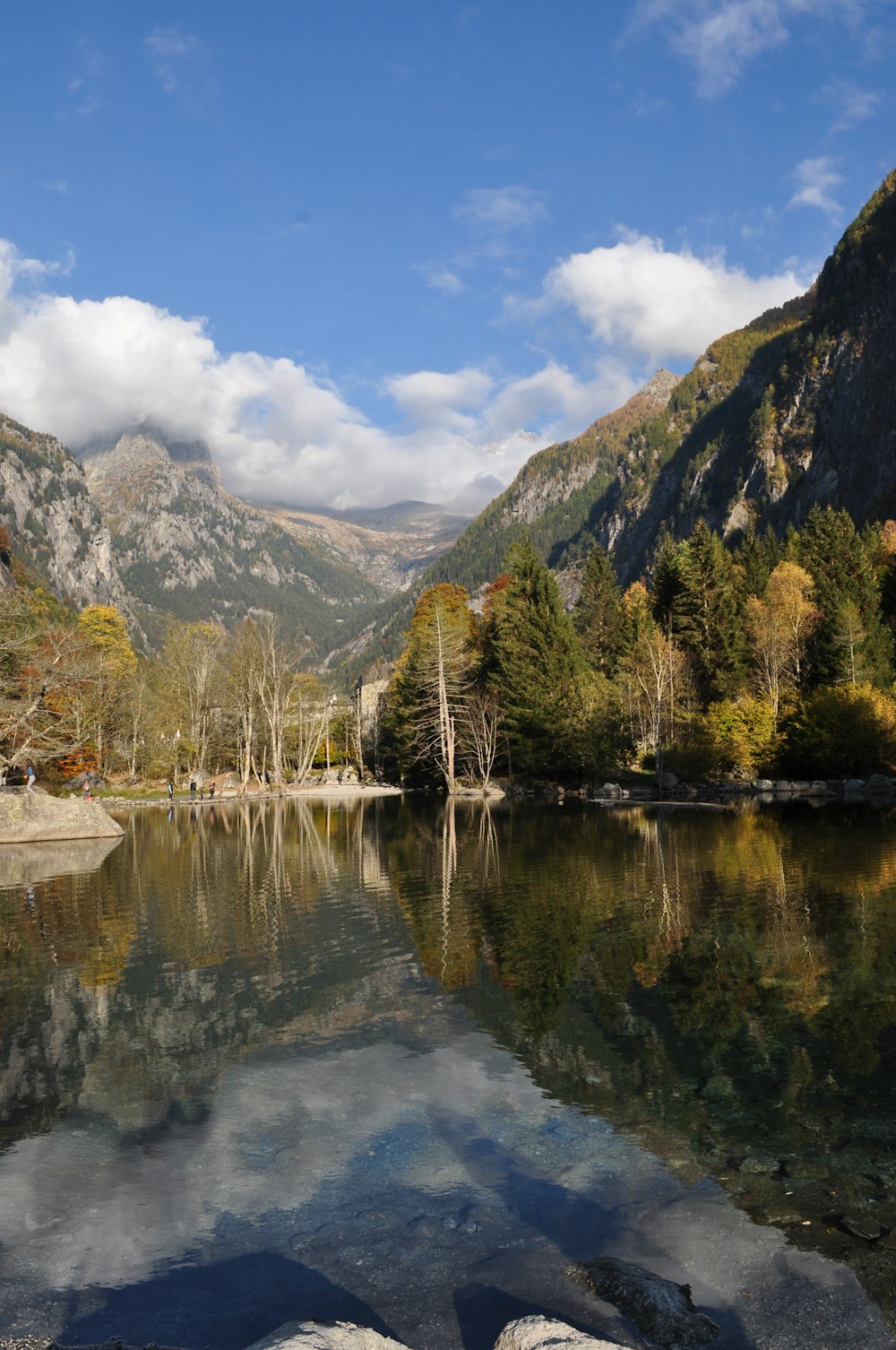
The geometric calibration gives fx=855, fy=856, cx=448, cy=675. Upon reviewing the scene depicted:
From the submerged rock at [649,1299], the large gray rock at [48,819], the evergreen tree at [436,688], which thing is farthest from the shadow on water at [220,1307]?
the evergreen tree at [436,688]

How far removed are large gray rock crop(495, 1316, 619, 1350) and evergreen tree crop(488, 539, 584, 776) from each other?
58.1 metres

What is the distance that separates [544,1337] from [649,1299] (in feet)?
4.29

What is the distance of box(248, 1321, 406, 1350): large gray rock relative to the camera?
436 cm

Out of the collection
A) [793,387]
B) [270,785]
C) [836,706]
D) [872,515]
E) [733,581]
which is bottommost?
[270,785]

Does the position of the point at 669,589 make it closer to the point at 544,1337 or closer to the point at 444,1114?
the point at 444,1114

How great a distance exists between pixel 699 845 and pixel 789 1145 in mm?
22830

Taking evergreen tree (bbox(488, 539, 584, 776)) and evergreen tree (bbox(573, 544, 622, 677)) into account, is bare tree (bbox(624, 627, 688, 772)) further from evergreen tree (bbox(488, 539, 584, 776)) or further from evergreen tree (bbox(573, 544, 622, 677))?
evergreen tree (bbox(573, 544, 622, 677))

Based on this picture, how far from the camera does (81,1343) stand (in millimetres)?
5227

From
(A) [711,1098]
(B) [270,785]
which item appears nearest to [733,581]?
(B) [270,785]

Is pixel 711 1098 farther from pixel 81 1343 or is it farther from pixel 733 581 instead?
pixel 733 581

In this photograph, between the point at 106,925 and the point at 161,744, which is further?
the point at 161,744

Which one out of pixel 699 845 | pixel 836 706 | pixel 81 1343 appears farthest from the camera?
→ pixel 836 706

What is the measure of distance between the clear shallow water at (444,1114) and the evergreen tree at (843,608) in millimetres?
45301

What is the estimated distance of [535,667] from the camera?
219ft
